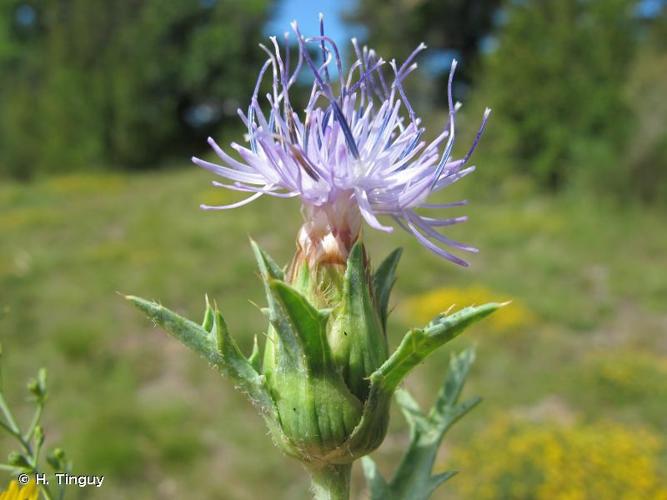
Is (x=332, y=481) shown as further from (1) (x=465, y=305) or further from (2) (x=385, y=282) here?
(1) (x=465, y=305)

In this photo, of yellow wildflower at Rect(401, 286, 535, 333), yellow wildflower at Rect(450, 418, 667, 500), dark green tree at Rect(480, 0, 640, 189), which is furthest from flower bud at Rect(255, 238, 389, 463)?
dark green tree at Rect(480, 0, 640, 189)

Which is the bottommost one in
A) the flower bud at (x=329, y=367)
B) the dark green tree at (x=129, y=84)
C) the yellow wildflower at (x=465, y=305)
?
the yellow wildflower at (x=465, y=305)

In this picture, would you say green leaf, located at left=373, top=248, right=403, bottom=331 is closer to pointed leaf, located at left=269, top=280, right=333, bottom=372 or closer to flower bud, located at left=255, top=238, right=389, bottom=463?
flower bud, located at left=255, top=238, right=389, bottom=463

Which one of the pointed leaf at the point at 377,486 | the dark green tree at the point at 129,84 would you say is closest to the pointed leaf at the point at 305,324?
the pointed leaf at the point at 377,486

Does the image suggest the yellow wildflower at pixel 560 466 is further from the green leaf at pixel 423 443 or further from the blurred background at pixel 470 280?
the green leaf at pixel 423 443

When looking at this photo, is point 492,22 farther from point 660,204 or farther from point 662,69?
point 660,204

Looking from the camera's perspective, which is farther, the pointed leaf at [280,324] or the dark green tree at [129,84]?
the dark green tree at [129,84]
